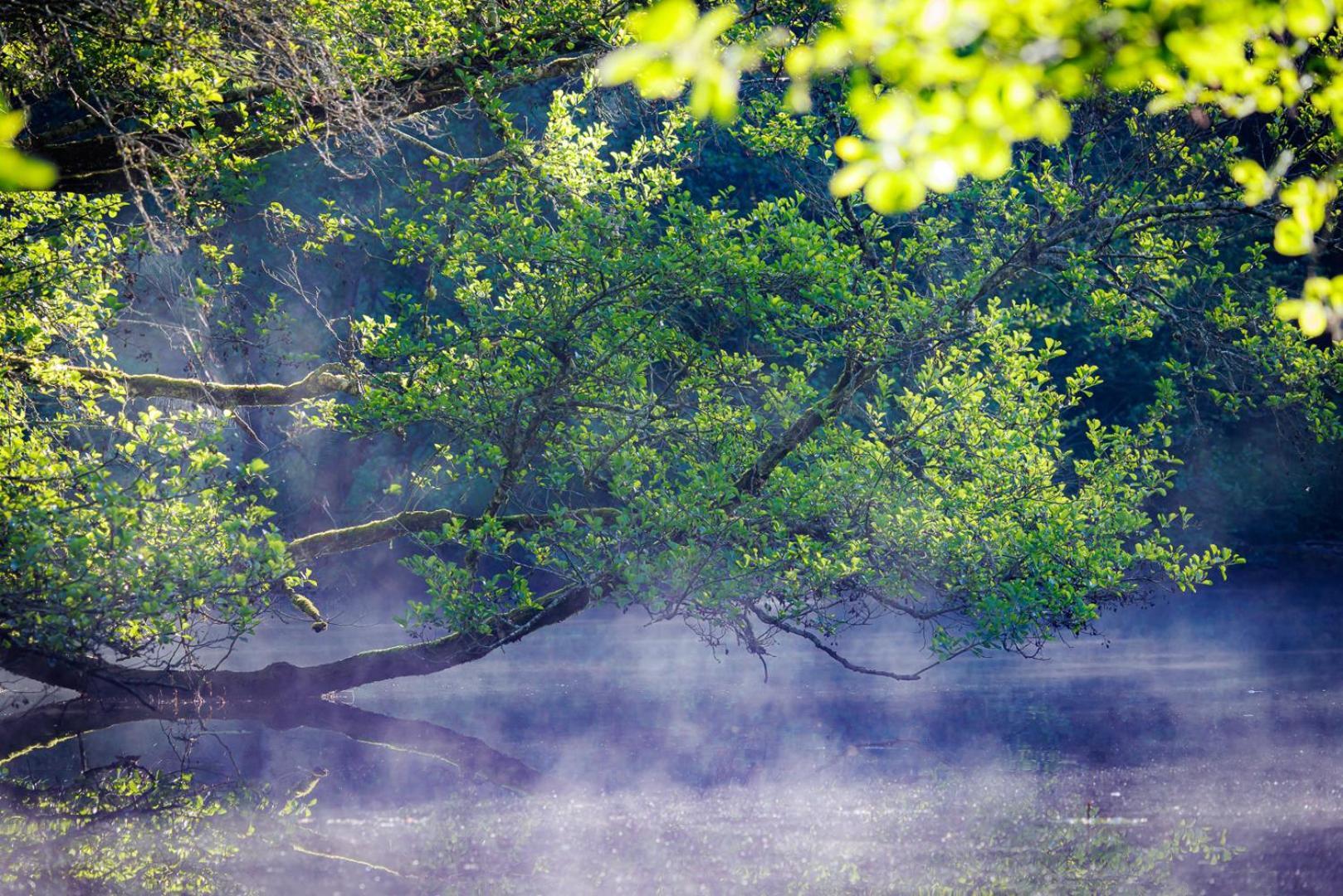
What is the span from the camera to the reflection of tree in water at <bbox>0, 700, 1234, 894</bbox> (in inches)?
328

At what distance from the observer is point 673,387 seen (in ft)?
38.8

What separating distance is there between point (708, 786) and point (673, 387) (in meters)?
4.00

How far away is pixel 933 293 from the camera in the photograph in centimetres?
1090

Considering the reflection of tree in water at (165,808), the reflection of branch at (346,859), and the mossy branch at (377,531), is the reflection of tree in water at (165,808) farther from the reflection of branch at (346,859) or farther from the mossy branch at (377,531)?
the mossy branch at (377,531)

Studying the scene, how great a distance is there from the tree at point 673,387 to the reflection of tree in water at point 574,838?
1349 mm

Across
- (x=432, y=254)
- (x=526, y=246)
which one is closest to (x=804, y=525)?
(x=526, y=246)

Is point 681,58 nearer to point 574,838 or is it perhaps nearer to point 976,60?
point 976,60

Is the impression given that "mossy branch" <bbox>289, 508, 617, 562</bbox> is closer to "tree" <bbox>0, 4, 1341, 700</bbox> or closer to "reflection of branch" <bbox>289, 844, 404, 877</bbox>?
"tree" <bbox>0, 4, 1341, 700</bbox>

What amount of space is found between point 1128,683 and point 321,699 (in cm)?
1139

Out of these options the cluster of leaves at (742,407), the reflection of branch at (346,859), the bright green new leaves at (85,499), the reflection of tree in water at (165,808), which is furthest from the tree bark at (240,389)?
the reflection of branch at (346,859)

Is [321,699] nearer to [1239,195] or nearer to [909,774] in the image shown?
[909,774]

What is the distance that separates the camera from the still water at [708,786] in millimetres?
8516

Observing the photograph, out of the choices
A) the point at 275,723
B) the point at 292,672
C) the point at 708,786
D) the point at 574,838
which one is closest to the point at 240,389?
the point at 292,672

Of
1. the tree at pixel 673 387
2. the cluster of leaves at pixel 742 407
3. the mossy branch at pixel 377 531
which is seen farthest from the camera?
the mossy branch at pixel 377 531
